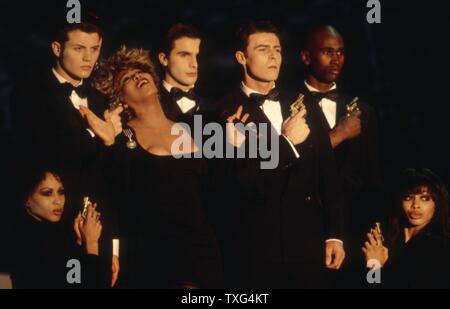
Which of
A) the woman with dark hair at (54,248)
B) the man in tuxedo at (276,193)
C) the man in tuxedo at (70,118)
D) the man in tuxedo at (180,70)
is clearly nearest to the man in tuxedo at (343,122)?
the man in tuxedo at (276,193)

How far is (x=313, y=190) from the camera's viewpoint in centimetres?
916

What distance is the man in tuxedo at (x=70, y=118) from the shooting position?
9102 mm

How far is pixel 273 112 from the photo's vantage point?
922cm

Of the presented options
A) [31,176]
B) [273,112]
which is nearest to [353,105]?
[273,112]

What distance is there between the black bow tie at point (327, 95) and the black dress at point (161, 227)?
3.34 ft

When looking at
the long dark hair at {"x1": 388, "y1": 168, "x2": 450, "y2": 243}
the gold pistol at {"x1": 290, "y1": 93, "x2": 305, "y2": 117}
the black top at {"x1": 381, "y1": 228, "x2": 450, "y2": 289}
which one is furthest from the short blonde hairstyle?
the black top at {"x1": 381, "y1": 228, "x2": 450, "y2": 289}

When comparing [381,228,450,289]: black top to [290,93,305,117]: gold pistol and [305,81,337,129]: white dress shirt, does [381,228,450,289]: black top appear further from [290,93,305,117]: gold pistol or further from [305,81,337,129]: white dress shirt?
[290,93,305,117]: gold pistol

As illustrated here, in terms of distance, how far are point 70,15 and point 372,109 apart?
6.87 ft

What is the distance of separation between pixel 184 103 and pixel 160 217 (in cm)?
78

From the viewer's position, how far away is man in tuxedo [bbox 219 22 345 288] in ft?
29.7

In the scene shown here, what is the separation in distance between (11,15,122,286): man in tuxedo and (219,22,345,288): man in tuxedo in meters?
0.83

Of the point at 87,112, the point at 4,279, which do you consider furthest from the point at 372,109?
the point at 4,279

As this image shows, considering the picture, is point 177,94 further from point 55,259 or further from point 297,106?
point 55,259
